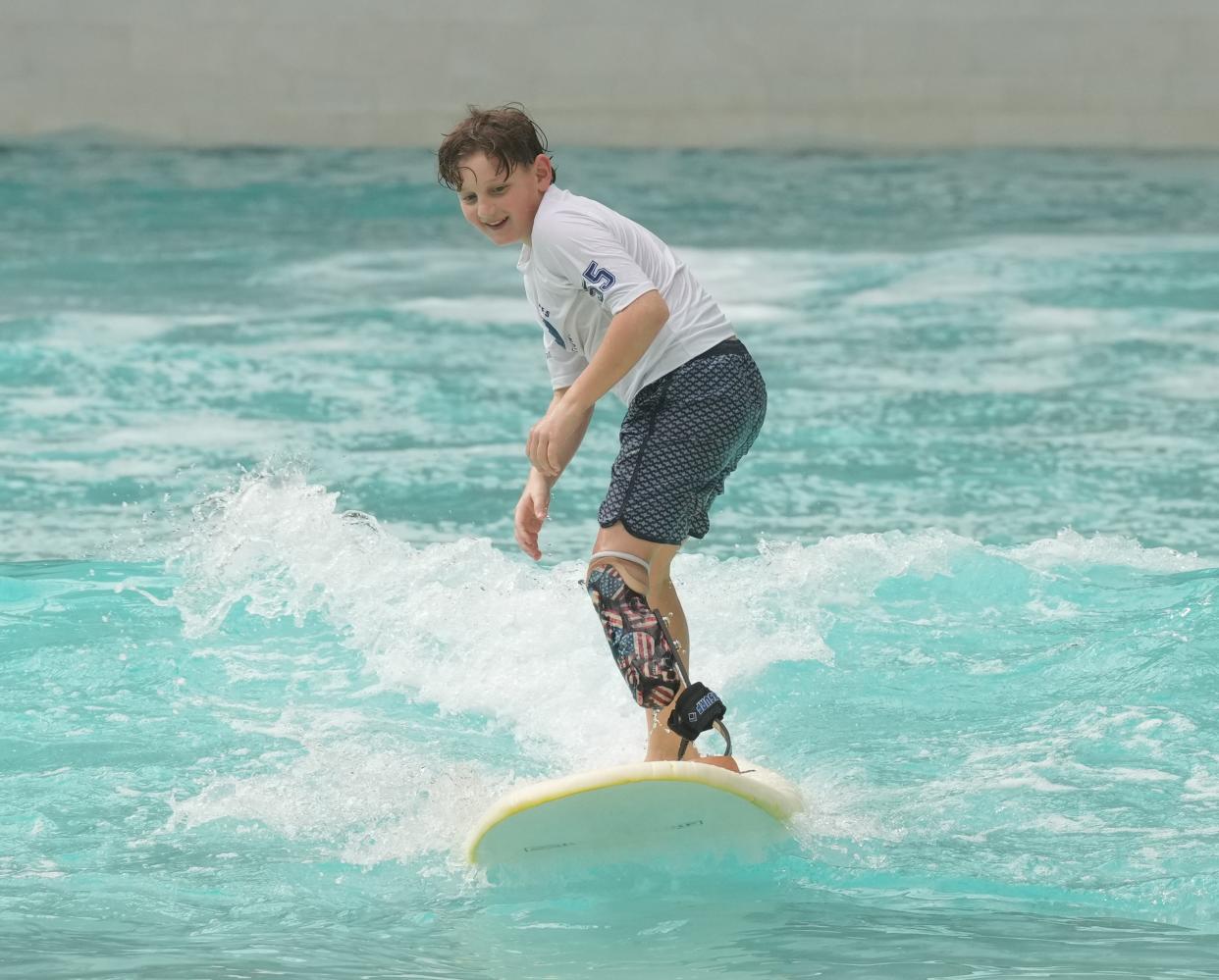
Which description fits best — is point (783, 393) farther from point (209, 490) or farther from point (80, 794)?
point (80, 794)

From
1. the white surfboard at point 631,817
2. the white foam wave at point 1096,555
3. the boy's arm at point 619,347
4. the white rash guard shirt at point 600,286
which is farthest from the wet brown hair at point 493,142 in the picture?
the white foam wave at point 1096,555

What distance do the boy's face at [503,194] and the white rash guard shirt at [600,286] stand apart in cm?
3

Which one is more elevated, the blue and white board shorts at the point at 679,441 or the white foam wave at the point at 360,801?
the blue and white board shorts at the point at 679,441

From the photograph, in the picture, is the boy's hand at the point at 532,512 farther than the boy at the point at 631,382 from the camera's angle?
Yes

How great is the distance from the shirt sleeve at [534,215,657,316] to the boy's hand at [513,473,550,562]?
0.42 metres

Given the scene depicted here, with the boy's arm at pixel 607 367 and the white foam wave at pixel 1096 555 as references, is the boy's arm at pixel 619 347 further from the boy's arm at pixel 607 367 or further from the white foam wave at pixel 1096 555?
the white foam wave at pixel 1096 555

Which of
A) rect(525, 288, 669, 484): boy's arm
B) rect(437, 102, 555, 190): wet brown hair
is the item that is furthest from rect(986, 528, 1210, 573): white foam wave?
rect(437, 102, 555, 190): wet brown hair

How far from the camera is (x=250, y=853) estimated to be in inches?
136

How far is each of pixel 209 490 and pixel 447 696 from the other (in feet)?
8.35

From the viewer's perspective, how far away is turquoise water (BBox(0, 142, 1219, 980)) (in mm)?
3139

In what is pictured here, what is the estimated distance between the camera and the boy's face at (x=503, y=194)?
3309 mm

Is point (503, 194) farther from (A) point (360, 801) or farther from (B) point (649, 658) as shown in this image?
(A) point (360, 801)

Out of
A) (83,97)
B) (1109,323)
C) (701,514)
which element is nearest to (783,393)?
(1109,323)

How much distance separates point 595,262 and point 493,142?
0.29 meters
